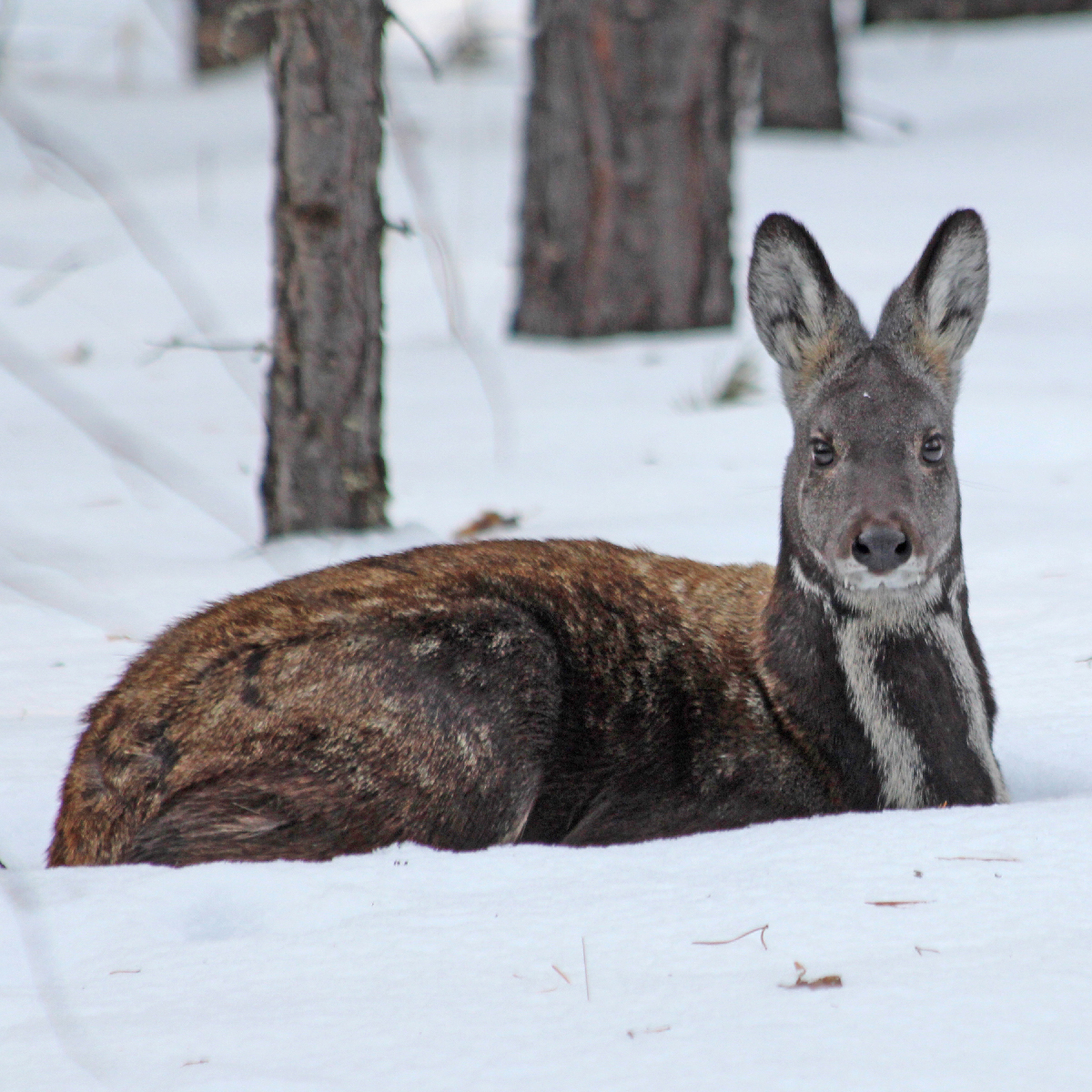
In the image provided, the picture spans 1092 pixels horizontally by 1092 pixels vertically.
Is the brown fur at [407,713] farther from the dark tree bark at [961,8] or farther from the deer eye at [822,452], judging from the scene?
the dark tree bark at [961,8]

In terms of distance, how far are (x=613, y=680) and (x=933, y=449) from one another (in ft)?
3.96

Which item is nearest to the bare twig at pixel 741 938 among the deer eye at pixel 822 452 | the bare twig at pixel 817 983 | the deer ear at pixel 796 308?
the bare twig at pixel 817 983

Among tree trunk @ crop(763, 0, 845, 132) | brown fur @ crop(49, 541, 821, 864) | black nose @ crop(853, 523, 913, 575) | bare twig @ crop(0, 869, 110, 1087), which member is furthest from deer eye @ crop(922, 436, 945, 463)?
tree trunk @ crop(763, 0, 845, 132)

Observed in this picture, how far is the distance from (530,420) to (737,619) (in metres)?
4.00

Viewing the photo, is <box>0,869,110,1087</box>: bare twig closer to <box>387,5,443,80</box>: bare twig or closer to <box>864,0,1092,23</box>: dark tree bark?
<box>387,5,443,80</box>: bare twig

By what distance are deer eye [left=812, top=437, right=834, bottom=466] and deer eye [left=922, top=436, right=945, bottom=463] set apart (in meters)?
0.27

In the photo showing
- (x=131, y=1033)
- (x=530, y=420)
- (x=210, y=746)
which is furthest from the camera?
(x=530, y=420)

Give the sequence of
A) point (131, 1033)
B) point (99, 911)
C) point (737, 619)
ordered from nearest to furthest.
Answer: point (131, 1033), point (99, 911), point (737, 619)

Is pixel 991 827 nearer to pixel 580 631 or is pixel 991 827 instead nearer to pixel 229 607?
pixel 580 631

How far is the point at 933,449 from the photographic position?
468cm

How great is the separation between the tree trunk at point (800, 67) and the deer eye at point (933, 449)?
11.7 metres

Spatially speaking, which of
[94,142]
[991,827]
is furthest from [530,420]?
[94,142]

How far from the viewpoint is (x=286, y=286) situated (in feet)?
20.4

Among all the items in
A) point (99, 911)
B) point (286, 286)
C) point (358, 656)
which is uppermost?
point (286, 286)
